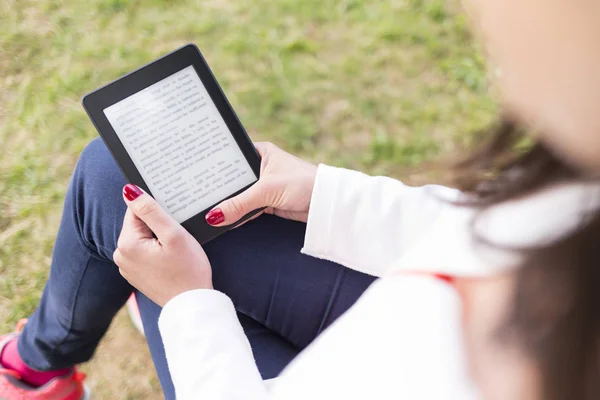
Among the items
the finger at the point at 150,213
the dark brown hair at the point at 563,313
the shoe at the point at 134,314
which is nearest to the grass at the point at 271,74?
the shoe at the point at 134,314

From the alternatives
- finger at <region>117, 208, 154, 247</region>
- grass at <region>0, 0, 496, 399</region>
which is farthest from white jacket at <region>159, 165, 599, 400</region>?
grass at <region>0, 0, 496, 399</region>

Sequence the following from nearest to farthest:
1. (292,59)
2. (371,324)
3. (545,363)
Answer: (545,363)
(371,324)
(292,59)

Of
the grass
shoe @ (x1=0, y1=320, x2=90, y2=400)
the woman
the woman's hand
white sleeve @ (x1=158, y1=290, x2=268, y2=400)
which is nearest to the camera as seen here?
the woman

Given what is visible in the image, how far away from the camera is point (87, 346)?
3.25 feet

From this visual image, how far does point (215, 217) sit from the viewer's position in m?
0.80

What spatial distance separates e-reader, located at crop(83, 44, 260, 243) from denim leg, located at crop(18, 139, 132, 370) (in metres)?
0.04

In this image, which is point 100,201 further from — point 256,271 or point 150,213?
point 256,271

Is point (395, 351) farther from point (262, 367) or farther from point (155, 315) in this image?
point (155, 315)

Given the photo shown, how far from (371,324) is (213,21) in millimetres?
1160

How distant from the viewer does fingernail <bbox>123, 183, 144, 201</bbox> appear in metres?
0.77

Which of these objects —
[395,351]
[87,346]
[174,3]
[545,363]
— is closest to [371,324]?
[395,351]

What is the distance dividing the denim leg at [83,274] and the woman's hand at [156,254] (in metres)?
0.05

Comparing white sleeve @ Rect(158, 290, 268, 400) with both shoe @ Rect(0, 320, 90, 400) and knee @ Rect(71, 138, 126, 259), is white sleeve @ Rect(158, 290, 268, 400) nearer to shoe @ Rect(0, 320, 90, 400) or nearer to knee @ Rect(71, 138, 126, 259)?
knee @ Rect(71, 138, 126, 259)

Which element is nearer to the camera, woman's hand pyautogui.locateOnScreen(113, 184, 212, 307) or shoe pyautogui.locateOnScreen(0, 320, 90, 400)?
woman's hand pyautogui.locateOnScreen(113, 184, 212, 307)
